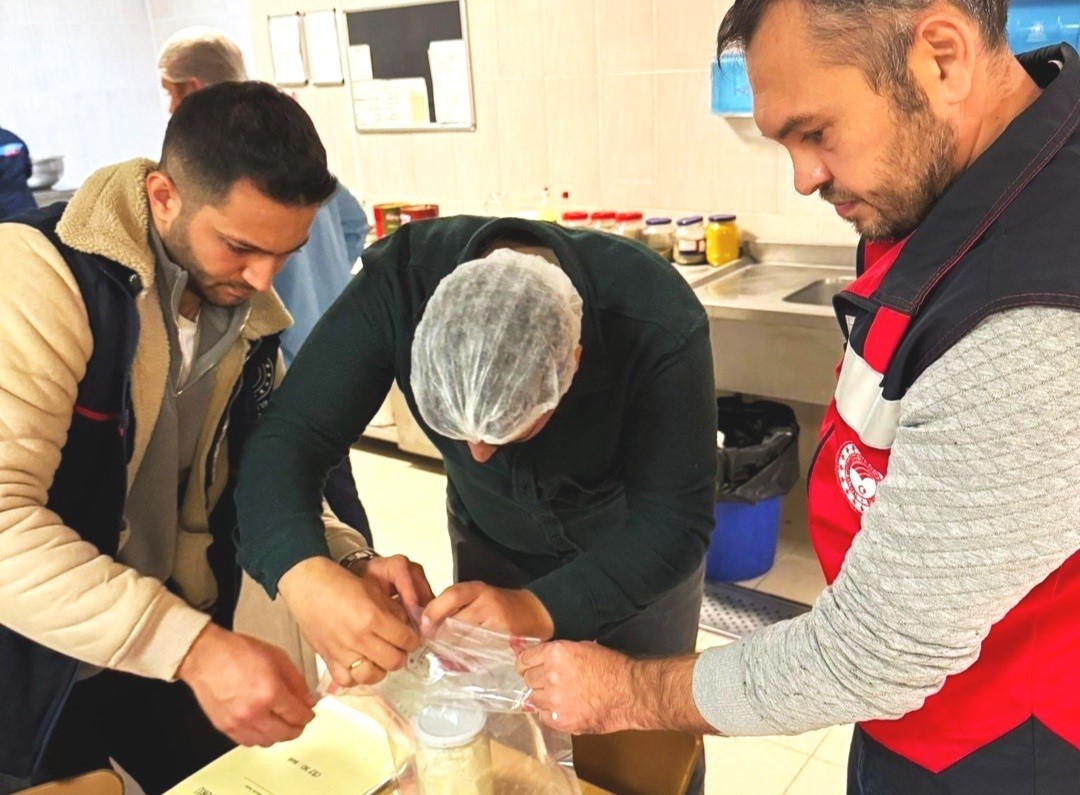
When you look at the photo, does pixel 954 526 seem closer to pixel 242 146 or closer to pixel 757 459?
pixel 242 146

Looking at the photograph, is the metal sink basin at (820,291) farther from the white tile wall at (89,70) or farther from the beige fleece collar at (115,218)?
the white tile wall at (89,70)

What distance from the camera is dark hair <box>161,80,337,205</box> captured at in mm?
1114

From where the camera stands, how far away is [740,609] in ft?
8.47

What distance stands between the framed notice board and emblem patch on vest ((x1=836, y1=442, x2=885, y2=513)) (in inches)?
112

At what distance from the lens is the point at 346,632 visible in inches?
41.9

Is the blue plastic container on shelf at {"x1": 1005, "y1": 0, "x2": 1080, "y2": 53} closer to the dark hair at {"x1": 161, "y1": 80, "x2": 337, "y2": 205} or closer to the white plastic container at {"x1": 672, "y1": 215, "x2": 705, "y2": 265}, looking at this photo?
the white plastic container at {"x1": 672, "y1": 215, "x2": 705, "y2": 265}

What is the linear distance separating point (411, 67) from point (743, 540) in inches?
88.4

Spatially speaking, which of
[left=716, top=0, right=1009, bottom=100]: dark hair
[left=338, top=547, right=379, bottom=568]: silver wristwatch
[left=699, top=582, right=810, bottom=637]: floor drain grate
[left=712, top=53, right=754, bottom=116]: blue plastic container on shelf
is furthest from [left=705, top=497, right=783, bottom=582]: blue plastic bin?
[left=716, top=0, right=1009, bottom=100]: dark hair

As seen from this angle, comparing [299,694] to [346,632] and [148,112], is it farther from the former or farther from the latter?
[148,112]

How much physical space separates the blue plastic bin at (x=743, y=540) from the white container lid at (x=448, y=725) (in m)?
1.71

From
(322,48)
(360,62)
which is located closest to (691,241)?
(360,62)

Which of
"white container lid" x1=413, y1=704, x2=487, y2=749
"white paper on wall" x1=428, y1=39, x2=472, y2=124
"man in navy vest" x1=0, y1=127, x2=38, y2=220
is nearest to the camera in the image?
"white container lid" x1=413, y1=704, x2=487, y2=749

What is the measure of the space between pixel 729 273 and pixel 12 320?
2.19 meters

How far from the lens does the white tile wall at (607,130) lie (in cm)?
279
